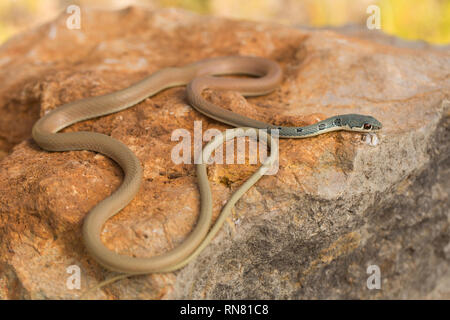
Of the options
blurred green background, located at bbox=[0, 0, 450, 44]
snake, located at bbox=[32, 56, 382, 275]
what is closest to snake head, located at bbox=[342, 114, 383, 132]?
snake, located at bbox=[32, 56, 382, 275]

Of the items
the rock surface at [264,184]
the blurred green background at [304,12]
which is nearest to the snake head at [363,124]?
the rock surface at [264,184]

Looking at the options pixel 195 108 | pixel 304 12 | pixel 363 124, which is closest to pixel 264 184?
pixel 363 124

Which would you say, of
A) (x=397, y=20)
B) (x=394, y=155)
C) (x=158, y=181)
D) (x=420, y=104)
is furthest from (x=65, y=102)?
(x=397, y=20)

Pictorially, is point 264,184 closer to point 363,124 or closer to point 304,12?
point 363,124

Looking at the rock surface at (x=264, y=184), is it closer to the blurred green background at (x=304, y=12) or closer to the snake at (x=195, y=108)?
the snake at (x=195, y=108)

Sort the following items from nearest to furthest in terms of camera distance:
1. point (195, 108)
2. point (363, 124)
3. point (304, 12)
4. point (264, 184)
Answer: point (264, 184) → point (363, 124) → point (195, 108) → point (304, 12)

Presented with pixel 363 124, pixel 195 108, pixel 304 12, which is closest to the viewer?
pixel 363 124
